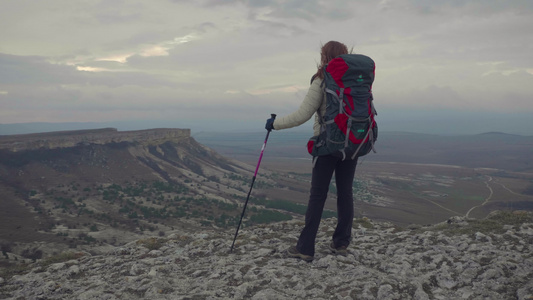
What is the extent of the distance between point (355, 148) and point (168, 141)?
8268cm

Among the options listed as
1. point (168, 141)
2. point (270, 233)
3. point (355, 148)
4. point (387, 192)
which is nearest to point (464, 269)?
point (355, 148)

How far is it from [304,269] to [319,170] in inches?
71.9

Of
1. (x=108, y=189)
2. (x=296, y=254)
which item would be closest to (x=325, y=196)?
(x=296, y=254)

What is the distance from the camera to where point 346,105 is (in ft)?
18.2

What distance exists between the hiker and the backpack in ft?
0.68

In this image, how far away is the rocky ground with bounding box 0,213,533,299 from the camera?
5203 mm

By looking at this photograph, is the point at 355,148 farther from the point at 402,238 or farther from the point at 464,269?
the point at 402,238

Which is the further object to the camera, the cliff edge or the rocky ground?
the cliff edge

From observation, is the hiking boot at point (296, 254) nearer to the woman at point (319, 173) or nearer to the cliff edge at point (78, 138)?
the woman at point (319, 173)

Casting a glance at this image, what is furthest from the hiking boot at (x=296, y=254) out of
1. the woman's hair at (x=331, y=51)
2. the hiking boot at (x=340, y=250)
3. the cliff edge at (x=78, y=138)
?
the cliff edge at (x=78, y=138)

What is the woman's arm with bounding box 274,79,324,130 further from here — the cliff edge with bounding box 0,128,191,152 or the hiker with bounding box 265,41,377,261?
the cliff edge with bounding box 0,128,191,152

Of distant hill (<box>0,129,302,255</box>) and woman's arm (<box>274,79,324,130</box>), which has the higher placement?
woman's arm (<box>274,79,324,130</box>)

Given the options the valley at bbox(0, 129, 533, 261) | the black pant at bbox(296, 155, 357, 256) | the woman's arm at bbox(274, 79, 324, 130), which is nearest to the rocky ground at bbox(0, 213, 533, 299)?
the black pant at bbox(296, 155, 357, 256)

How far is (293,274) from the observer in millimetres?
5762
